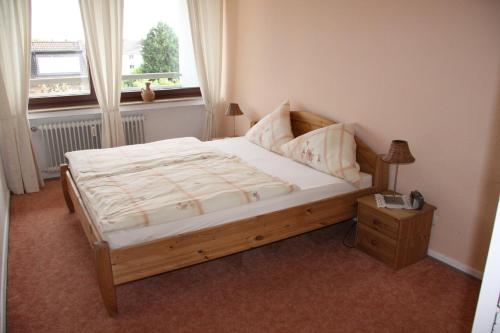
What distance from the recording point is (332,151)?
313 centimetres

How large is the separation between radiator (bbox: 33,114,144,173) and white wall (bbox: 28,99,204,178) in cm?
5

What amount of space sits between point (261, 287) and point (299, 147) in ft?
4.49

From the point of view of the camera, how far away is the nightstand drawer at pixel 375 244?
2707 millimetres

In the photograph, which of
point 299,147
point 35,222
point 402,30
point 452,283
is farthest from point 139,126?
point 452,283

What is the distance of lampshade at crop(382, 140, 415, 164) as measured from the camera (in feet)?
8.63

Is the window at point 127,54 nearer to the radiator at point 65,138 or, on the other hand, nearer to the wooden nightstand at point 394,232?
the radiator at point 65,138

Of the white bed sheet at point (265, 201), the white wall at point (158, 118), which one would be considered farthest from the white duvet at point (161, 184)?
the white wall at point (158, 118)

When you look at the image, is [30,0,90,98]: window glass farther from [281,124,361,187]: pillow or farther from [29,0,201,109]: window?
[281,124,361,187]: pillow

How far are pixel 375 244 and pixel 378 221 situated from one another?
0.19 m

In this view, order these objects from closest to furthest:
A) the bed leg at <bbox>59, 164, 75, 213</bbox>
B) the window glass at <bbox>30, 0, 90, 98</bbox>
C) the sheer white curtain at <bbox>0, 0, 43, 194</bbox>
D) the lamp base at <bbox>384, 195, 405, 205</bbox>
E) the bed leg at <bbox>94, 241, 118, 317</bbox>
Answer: the bed leg at <bbox>94, 241, 118, 317</bbox> < the lamp base at <bbox>384, 195, 405, 205</bbox> < the bed leg at <bbox>59, 164, 75, 213</bbox> < the sheer white curtain at <bbox>0, 0, 43, 194</bbox> < the window glass at <bbox>30, 0, 90, 98</bbox>

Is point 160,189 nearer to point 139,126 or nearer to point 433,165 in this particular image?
point 433,165

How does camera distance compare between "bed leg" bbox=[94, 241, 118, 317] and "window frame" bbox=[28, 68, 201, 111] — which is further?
"window frame" bbox=[28, 68, 201, 111]

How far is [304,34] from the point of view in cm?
375

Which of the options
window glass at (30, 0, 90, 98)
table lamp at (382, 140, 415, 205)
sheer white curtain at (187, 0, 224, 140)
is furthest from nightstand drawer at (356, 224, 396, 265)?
window glass at (30, 0, 90, 98)
